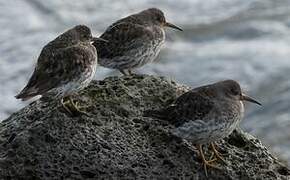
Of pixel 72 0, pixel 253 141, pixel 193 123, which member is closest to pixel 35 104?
pixel 193 123

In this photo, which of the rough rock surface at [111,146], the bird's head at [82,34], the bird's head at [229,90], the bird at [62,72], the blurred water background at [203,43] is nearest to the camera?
the rough rock surface at [111,146]

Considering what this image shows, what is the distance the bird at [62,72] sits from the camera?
23.9ft

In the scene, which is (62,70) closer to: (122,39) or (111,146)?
(111,146)

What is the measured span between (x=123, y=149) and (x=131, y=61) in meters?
2.27

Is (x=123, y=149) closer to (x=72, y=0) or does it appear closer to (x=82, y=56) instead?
(x=82, y=56)

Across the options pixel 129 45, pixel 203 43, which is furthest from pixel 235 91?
pixel 203 43

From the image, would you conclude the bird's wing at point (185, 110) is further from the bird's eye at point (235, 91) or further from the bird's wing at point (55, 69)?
the bird's wing at point (55, 69)

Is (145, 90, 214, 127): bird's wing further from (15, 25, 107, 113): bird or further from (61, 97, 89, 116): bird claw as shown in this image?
(15, 25, 107, 113): bird

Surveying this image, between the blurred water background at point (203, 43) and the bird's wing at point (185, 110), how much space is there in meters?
4.26

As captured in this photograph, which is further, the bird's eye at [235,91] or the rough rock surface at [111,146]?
the bird's eye at [235,91]

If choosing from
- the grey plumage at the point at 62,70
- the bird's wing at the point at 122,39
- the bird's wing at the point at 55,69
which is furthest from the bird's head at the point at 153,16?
the bird's wing at the point at 55,69

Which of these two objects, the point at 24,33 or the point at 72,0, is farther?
the point at 72,0

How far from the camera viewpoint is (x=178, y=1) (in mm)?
15672

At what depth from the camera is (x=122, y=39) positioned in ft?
29.4
